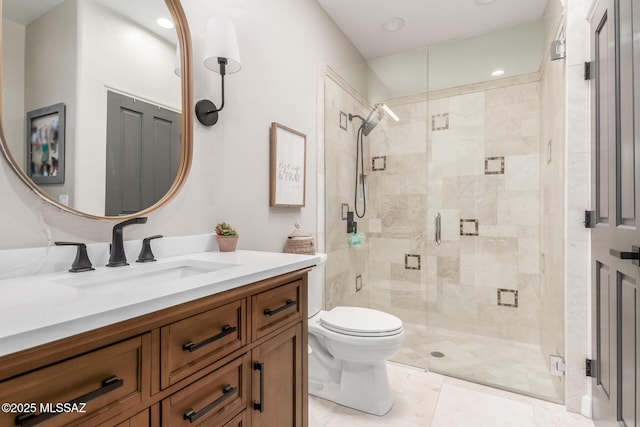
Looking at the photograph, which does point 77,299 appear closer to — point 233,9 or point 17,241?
point 17,241

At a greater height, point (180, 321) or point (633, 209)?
point (633, 209)

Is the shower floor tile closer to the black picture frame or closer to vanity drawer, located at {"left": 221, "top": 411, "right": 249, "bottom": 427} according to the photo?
vanity drawer, located at {"left": 221, "top": 411, "right": 249, "bottom": 427}

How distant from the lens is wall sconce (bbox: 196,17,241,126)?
136cm

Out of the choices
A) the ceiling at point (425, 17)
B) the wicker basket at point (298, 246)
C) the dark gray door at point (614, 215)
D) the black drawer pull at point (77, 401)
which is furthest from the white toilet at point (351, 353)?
the ceiling at point (425, 17)

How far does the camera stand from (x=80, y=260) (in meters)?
0.97

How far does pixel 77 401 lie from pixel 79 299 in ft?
0.59

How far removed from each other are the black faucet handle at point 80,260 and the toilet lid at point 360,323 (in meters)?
1.19

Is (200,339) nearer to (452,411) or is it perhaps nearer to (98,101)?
(98,101)

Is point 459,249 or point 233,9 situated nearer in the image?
point 233,9

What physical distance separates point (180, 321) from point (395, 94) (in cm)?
251

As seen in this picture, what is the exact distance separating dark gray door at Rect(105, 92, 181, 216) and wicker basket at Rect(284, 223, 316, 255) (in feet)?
2.84

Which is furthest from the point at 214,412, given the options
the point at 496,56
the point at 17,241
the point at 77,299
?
the point at 496,56

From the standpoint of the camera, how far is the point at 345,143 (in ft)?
8.89

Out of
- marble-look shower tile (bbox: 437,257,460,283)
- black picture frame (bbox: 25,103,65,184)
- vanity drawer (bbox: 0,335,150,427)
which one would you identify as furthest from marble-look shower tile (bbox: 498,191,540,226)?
black picture frame (bbox: 25,103,65,184)
